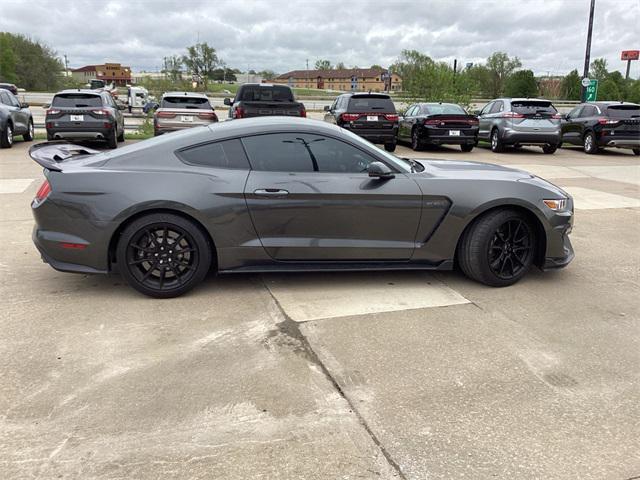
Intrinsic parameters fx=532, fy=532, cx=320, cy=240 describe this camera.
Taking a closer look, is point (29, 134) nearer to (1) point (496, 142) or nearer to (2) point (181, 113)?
(2) point (181, 113)

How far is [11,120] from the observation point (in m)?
14.2

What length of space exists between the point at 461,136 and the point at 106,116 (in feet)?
32.2

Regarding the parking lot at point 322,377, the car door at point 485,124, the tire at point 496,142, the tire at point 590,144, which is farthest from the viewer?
the car door at point 485,124

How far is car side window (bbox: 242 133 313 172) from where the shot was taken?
4355 mm

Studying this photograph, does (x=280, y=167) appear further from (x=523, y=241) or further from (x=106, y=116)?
(x=106, y=116)

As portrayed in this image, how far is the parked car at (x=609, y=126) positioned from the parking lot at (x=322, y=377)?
1321 cm

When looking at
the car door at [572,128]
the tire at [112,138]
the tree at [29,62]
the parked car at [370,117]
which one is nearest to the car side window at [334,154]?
the parked car at [370,117]

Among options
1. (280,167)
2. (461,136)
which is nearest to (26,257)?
(280,167)

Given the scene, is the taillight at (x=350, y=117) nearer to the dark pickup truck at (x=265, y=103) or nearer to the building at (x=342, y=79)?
the dark pickup truck at (x=265, y=103)

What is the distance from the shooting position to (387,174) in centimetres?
438

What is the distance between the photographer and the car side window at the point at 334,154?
443 cm

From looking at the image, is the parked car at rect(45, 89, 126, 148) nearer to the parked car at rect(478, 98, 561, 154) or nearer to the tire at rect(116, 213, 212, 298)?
the tire at rect(116, 213, 212, 298)

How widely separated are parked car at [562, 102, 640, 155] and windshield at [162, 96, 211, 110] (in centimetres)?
1185

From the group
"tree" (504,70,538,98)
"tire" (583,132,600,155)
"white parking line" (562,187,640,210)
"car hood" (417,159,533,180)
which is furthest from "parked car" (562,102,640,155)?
"tree" (504,70,538,98)
